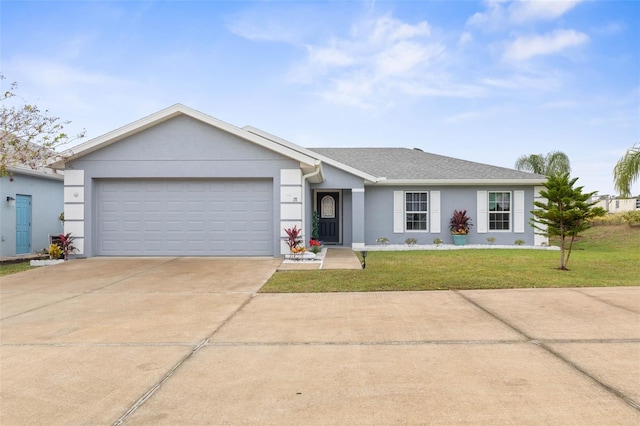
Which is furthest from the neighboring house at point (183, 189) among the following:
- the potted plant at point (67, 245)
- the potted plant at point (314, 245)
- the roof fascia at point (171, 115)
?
the potted plant at point (314, 245)

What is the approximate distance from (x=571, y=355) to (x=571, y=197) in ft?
21.8

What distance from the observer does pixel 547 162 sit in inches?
1071

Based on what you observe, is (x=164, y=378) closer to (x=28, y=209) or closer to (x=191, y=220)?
(x=191, y=220)

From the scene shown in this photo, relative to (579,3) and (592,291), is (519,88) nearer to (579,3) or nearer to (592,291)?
(579,3)

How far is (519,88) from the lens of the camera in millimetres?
16344

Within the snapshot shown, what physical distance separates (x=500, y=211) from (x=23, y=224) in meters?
18.1

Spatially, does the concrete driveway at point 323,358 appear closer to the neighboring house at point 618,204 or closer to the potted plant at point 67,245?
the potted plant at point 67,245

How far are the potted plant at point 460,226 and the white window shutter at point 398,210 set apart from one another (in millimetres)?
1962

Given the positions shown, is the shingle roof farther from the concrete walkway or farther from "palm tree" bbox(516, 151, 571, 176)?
"palm tree" bbox(516, 151, 571, 176)

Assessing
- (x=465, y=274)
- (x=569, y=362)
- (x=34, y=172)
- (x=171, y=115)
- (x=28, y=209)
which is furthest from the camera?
Result: (x=28, y=209)

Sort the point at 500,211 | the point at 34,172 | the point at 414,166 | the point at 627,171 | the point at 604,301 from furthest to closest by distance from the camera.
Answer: the point at 627,171, the point at 414,166, the point at 500,211, the point at 34,172, the point at 604,301

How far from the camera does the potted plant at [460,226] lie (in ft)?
49.0

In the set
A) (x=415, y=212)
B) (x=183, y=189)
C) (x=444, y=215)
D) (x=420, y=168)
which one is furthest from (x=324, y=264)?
(x=420, y=168)

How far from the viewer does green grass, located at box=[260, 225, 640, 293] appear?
7316 mm
